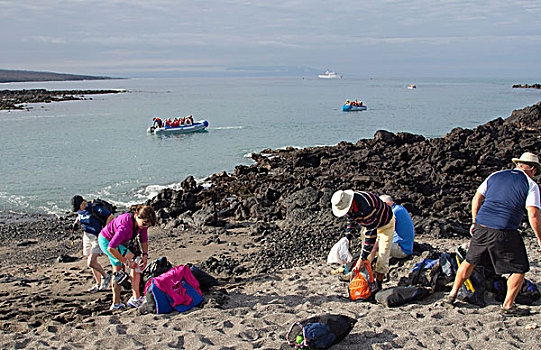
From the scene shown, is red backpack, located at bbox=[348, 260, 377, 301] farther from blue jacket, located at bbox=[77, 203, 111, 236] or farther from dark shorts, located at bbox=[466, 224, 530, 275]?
blue jacket, located at bbox=[77, 203, 111, 236]

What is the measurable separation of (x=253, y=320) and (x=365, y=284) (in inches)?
61.3

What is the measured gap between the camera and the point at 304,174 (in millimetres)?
18734

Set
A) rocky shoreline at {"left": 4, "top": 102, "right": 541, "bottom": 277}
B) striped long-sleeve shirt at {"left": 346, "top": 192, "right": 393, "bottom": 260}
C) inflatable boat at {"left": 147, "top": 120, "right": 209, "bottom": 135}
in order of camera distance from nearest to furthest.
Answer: striped long-sleeve shirt at {"left": 346, "top": 192, "right": 393, "bottom": 260}
rocky shoreline at {"left": 4, "top": 102, "right": 541, "bottom": 277}
inflatable boat at {"left": 147, "top": 120, "right": 209, "bottom": 135}

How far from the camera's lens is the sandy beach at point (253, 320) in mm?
4988

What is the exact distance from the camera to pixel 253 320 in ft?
18.6

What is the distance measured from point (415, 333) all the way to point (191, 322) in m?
2.61

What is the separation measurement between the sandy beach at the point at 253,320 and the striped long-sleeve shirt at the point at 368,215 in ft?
2.74

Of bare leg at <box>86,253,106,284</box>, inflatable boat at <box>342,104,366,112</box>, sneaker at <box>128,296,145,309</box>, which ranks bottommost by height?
sneaker at <box>128,296,145,309</box>

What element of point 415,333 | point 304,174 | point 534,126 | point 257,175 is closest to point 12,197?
point 257,175

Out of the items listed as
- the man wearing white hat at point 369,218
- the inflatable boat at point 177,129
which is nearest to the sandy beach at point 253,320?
the man wearing white hat at point 369,218

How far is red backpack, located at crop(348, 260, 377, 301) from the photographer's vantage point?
19.9 ft

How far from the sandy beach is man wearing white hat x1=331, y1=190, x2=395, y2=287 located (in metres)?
0.66

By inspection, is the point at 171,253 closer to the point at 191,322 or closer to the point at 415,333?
the point at 191,322

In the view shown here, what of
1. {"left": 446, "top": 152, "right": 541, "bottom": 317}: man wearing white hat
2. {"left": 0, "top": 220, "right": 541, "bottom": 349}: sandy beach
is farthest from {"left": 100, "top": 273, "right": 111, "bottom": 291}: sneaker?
{"left": 446, "top": 152, "right": 541, "bottom": 317}: man wearing white hat
